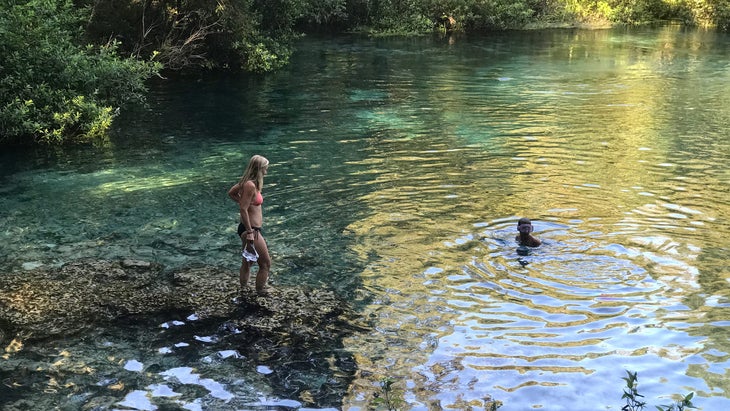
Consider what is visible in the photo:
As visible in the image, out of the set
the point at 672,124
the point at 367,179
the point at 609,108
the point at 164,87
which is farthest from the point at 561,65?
the point at 367,179

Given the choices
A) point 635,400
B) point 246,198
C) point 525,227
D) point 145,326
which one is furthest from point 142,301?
point 635,400

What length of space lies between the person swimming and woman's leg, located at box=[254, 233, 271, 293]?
3696mm

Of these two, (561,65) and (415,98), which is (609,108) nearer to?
(415,98)

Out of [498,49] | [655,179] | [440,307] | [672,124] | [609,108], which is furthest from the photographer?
[498,49]

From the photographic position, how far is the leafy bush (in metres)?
15.3

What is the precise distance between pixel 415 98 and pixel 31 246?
1593 cm

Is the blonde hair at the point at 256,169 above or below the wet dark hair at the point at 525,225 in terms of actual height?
above

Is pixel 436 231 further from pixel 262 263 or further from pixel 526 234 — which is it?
pixel 262 263

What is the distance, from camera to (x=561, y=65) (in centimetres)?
3173

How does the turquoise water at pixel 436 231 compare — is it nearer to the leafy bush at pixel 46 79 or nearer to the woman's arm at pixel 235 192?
the leafy bush at pixel 46 79

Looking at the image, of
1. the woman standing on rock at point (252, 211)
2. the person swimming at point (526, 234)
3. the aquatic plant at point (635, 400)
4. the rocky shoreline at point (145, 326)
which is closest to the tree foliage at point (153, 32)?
the rocky shoreline at point (145, 326)

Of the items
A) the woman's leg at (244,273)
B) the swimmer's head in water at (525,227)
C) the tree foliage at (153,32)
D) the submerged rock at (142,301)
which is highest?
the tree foliage at (153,32)

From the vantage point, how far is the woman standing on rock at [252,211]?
25.2ft

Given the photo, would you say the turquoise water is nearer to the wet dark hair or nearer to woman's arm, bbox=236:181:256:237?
the wet dark hair
